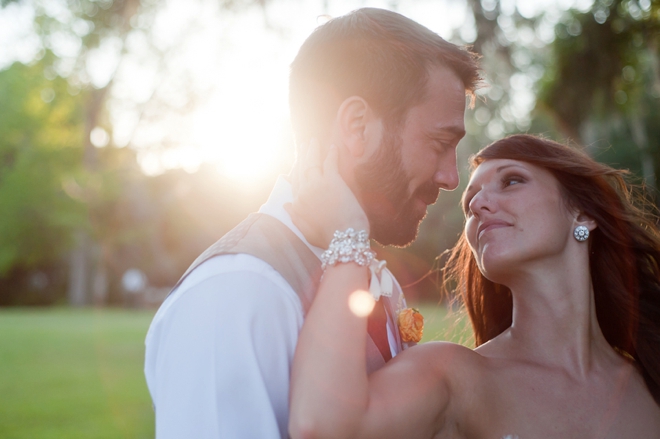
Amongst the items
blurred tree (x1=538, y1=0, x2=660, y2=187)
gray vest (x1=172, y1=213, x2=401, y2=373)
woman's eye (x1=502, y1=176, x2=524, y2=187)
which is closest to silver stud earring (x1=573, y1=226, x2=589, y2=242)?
woman's eye (x1=502, y1=176, x2=524, y2=187)

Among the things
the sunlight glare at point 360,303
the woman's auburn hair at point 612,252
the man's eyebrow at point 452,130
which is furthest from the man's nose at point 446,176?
the woman's auburn hair at point 612,252

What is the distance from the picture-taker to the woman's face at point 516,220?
2852 mm

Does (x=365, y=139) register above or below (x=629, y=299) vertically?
above

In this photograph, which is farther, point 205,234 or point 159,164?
point 205,234

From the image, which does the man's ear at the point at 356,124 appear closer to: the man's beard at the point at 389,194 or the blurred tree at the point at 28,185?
the man's beard at the point at 389,194

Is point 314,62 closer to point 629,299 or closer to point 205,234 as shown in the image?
point 629,299

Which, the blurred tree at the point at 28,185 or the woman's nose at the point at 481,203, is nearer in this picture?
the woman's nose at the point at 481,203

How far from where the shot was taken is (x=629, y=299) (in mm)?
3301

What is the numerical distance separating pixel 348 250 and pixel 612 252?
75.3 inches

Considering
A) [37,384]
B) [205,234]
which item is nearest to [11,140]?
[205,234]

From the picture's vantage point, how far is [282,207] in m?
2.31

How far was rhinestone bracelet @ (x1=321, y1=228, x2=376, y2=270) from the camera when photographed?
2.10 metres

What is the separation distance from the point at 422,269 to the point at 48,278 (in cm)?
3025

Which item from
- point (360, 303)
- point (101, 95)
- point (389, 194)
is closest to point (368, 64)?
point (389, 194)
